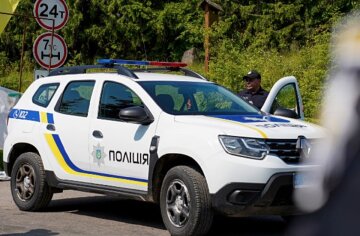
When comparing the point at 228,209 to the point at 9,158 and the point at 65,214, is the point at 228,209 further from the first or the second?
the point at 9,158

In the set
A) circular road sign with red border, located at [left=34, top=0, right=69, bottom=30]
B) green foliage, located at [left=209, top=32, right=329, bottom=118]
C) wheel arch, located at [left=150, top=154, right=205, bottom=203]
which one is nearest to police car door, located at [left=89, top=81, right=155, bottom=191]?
wheel arch, located at [left=150, top=154, right=205, bottom=203]

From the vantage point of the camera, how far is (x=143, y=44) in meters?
35.4

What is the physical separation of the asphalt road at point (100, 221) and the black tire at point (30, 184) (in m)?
0.12

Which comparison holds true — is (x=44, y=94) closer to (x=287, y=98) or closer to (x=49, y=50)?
(x=287, y=98)

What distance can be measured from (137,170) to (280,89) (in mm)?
2328

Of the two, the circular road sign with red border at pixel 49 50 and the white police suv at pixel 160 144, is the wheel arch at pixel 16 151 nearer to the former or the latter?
the white police suv at pixel 160 144

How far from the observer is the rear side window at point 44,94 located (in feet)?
28.3

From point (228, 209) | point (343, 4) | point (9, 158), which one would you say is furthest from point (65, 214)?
point (343, 4)

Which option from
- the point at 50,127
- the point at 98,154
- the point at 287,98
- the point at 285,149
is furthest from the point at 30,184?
the point at 287,98

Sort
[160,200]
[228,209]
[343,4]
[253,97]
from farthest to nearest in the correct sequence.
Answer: [343,4]
[253,97]
[160,200]
[228,209]

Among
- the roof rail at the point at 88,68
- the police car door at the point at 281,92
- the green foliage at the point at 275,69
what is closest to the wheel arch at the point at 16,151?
the roof rail at the point at 88,68

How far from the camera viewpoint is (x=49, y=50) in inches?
496

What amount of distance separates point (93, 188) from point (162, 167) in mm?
1001

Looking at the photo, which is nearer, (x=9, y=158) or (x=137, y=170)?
(x=137, y=170)
